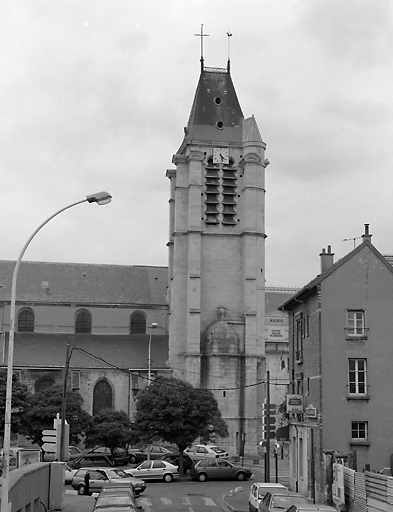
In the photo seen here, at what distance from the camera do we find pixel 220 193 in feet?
254

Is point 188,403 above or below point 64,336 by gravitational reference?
below

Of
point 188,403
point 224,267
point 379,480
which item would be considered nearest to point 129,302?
point 224,267

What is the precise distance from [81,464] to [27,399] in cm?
1618

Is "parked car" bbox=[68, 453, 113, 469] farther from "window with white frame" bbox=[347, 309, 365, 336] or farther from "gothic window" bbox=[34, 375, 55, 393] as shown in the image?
"gothic window" bbox=[34, 375, 55, 393]

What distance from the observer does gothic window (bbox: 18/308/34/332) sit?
80.8 m

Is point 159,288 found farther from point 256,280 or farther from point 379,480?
point 379,480

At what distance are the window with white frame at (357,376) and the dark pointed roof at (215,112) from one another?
4426 centimetres

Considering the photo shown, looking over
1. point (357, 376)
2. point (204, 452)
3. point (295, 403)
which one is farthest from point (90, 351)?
point (357, 376)

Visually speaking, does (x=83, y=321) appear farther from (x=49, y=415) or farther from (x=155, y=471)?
(x=155, y=471)

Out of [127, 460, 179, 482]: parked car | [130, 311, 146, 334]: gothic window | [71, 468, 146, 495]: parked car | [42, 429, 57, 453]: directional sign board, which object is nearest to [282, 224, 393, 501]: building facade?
[71, 468, 146, 495]: parked car

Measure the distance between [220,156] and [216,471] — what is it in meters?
37.7

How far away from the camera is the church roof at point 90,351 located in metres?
74.9

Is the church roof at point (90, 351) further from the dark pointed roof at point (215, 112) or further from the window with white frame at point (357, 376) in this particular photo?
A: the window with white frame at point (357, 376)

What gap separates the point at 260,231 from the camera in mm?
76812
